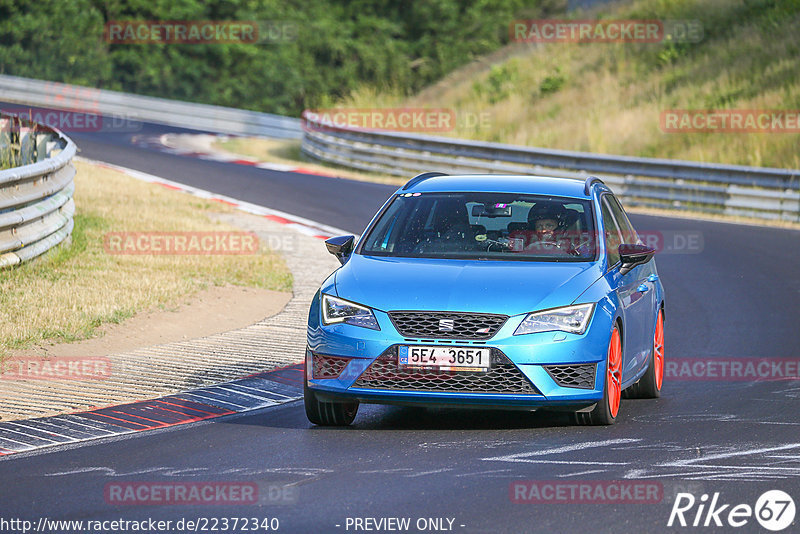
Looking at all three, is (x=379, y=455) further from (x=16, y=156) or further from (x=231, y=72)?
(x=231, y=72)

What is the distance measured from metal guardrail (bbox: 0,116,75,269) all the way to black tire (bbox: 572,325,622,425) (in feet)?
21.8

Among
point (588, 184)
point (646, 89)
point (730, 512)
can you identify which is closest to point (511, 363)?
point (730, 512)

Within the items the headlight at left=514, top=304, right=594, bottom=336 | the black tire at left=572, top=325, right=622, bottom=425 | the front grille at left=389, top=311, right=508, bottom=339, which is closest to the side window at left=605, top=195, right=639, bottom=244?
the black tire at left=572, top=325, right=622, bottom=425

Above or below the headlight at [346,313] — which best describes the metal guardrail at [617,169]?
below

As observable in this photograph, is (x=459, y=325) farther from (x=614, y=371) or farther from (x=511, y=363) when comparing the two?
(x=614, y=371)

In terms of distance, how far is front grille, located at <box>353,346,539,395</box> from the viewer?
25.7ft

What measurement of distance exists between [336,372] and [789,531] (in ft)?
10.2

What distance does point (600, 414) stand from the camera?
323 inches

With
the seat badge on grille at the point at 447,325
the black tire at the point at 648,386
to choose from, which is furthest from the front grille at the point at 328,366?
the black tire at the point at 648,386

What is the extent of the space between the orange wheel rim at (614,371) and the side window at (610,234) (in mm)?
679

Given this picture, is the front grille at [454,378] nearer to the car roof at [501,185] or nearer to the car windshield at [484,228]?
the car windshield at [484,228]

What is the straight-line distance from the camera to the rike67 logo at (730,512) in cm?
602

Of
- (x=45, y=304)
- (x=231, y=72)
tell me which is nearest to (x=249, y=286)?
(x=45, y=304)

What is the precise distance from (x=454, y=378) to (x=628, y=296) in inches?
64.7
